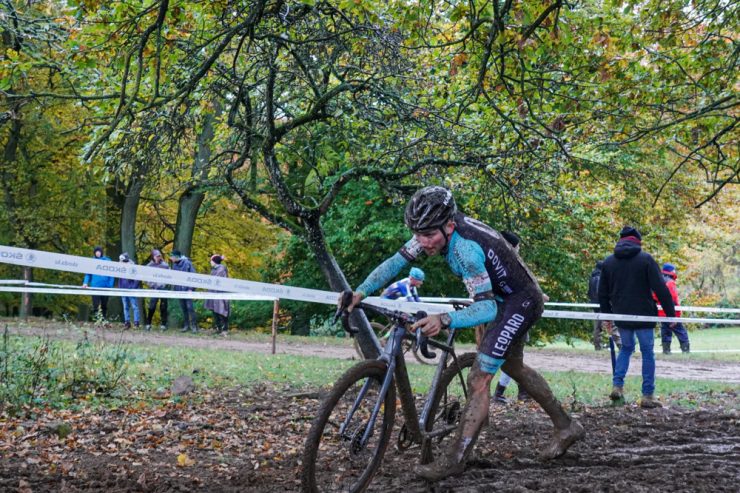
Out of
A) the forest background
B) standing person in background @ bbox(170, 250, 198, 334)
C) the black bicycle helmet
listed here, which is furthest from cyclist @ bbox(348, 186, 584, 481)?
standing person in background @ bbox(170, 250, 198, 334)

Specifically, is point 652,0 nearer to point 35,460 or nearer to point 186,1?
point 186,1

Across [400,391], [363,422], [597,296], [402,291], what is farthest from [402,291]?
[363,422]

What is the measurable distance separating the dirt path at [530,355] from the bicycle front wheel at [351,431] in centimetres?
1029

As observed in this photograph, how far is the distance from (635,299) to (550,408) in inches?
158

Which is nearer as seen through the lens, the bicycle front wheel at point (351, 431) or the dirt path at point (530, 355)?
the bicycle front wheel at point (351, 431)

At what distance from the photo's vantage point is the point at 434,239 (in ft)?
17.2

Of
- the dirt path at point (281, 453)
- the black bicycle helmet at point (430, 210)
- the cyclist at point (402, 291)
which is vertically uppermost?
the black bicycle helmet at point (430, 210)

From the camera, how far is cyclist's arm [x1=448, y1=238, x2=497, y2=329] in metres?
5.14

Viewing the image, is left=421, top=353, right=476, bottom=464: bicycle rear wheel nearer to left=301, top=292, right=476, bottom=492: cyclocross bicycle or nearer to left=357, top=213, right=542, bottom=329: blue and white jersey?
left=301, top=292, right=476, bottom=492: cyclocross bicycle

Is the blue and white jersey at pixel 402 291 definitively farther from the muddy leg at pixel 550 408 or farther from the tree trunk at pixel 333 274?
the muddy leg at pixel 550 408

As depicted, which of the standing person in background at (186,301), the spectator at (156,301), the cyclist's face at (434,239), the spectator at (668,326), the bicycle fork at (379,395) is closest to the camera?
the bicycle fork at (379,395)

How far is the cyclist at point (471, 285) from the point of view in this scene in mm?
5176

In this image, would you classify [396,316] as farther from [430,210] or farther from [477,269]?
[430,210]

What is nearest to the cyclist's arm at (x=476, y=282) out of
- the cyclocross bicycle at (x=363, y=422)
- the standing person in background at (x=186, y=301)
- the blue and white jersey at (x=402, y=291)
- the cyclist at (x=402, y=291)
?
the cyclocross bicycle at (x=363, y=422)
